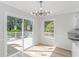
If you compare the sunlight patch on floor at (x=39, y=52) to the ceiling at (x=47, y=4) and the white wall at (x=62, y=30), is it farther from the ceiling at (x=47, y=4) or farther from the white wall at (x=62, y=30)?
the ceiling at (x=47, y=4)

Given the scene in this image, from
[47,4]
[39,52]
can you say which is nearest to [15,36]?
[39,52]

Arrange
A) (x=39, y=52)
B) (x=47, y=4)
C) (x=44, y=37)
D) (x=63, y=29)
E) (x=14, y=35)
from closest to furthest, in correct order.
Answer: (x=47, y=4)
(x=14, y=35)
(x=39, y=52)
(x=63, y=29)
(x=44, y=37)

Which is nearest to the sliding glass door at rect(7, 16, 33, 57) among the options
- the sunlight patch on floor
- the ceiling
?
the sunlight patch on floor

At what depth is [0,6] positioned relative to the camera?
2.49 metres

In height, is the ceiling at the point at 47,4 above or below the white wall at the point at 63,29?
above

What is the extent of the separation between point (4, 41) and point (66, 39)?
2.40 metres

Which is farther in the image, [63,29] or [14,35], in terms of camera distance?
[63,29]

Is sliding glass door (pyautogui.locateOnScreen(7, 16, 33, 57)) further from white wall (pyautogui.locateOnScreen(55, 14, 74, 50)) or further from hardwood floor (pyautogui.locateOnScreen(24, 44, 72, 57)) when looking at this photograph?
white wall (pyautogui.locateOnScreen(55, 14, 74, 50))

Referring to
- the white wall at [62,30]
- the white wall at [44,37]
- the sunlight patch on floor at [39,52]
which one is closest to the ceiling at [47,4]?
the white wall at [62,30]

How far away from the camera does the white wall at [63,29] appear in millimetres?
3856

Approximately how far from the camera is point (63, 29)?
4195 millimetres

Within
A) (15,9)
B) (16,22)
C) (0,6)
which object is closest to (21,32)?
(16,22)

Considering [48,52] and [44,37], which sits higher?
[44,37]

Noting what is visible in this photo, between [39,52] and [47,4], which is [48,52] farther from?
[47,4]
